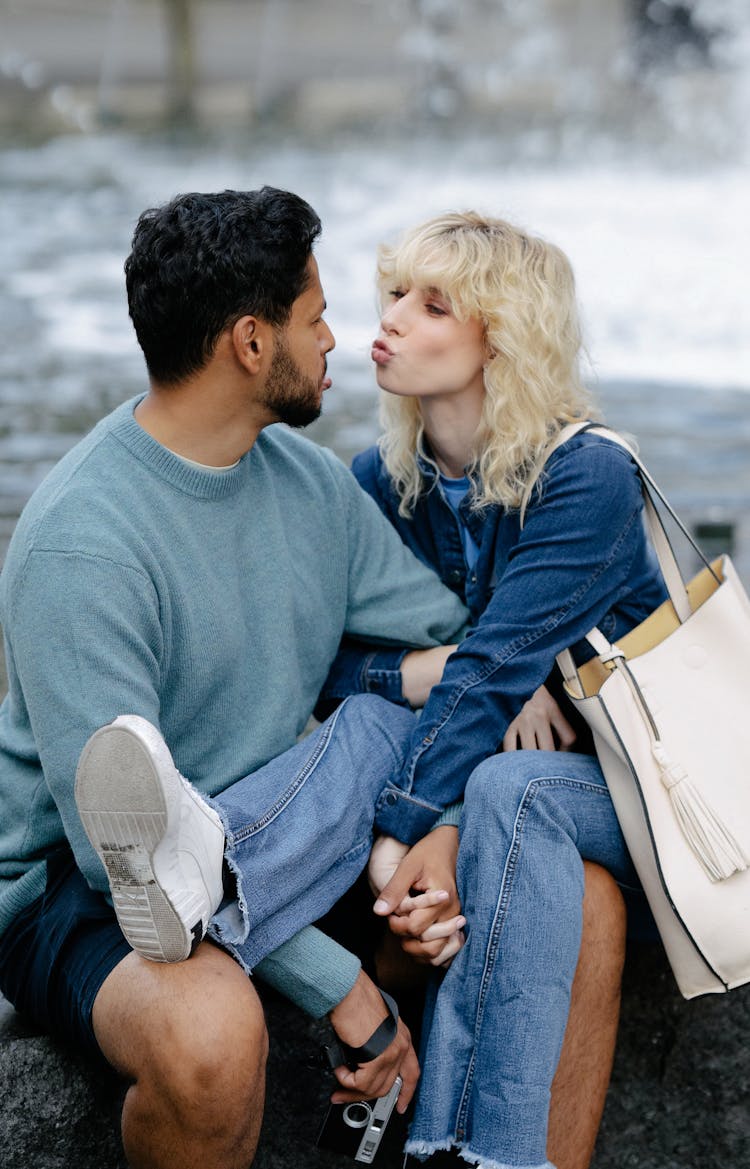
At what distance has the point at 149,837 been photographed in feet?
A: 5.74

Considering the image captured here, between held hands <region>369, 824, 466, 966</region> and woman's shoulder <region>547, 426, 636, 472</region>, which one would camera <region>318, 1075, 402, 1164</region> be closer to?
held hands <region>369, 824, 466, 966</region>

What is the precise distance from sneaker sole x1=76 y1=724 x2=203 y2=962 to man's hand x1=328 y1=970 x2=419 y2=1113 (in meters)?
0.35

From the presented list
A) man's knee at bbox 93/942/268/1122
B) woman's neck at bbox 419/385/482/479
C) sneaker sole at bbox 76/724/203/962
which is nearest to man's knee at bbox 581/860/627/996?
man's knee at bbox 93/942/268/1122

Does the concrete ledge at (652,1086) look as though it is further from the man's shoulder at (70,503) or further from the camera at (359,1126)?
the man's shoulder at (70,503)

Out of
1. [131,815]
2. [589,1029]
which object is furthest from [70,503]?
[589,1029]

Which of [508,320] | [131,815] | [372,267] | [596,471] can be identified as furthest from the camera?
[372,267]

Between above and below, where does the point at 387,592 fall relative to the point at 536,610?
below

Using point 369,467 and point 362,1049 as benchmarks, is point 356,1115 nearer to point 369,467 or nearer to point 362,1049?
point 362,1049

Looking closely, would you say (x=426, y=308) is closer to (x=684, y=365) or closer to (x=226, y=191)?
(x=226, y=191)

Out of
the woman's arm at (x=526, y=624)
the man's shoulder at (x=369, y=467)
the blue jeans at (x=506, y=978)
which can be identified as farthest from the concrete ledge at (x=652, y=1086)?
the man's shoulder at (x=369, y=467)

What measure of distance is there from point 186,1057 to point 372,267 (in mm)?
8920

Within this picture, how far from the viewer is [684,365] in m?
8.04

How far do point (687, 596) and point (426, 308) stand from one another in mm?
685

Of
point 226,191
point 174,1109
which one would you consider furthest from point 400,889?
point 226,191
